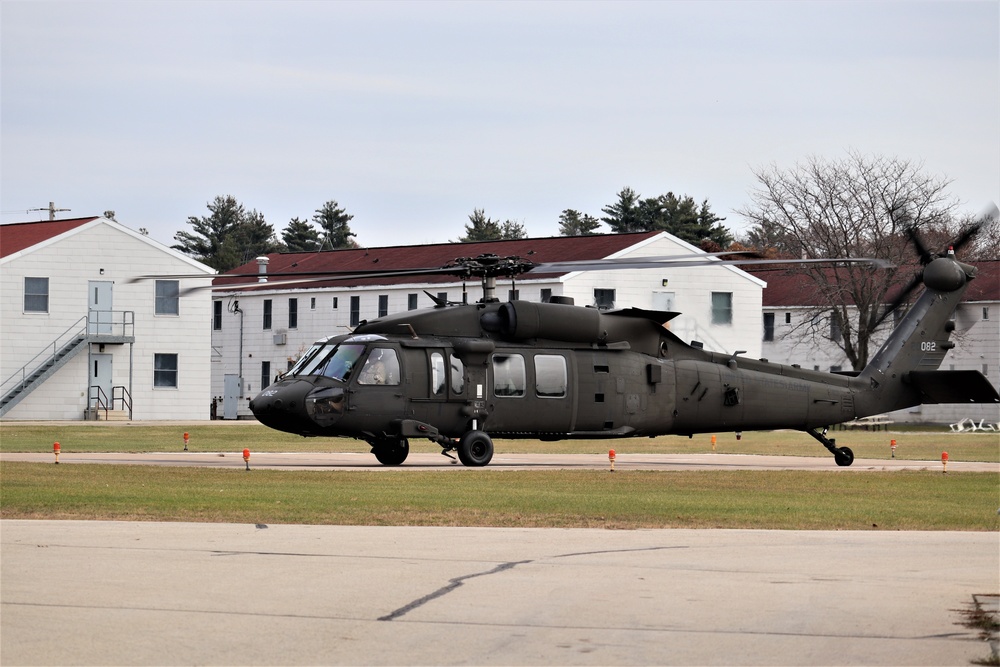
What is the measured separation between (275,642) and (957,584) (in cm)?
630

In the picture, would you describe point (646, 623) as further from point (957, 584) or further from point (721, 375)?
point (721, 375)

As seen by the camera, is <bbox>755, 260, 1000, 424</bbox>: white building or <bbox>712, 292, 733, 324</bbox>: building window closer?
<bbox>712, 292, 733, 324</bbox>: building window

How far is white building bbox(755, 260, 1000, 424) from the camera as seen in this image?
2953 inches

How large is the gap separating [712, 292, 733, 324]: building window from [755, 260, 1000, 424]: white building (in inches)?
203

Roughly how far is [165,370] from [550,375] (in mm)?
36147

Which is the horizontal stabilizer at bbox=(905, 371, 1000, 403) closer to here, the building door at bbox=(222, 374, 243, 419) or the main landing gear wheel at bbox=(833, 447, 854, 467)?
the main landing gear wheel at bbox=(833, 447, 854, 467)

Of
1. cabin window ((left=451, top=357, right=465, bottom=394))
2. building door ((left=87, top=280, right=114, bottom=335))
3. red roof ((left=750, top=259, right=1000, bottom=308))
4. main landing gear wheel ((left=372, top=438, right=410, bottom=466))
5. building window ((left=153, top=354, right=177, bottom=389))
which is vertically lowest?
main landing gear wheel ((left=372, top=438, right=410, bottom=466))

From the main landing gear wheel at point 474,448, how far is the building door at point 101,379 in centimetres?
3494

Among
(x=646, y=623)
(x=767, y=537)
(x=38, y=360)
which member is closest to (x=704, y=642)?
(x=646, y=623)

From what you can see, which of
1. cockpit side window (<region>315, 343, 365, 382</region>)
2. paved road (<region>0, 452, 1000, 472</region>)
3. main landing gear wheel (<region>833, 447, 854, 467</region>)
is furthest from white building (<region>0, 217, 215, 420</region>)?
main landing gear wheel (<region>833, 447, 854, 467</region>)

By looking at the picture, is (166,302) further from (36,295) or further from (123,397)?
(36,295)

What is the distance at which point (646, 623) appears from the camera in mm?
10086

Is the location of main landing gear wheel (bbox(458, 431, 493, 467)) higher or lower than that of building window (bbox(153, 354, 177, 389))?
lower

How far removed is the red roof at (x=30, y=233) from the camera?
59438mm
